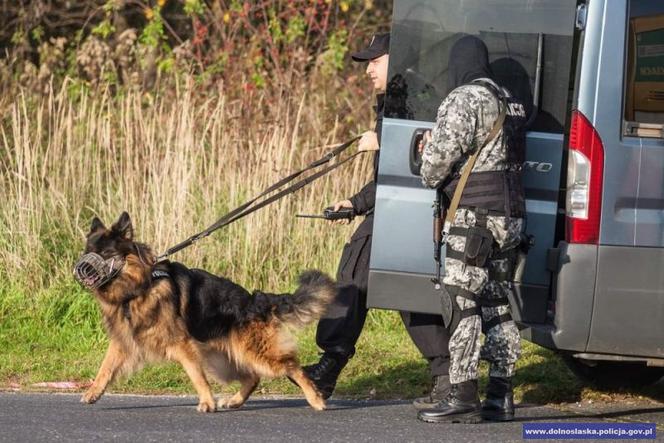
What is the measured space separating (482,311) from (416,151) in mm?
836

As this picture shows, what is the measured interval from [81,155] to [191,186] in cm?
101

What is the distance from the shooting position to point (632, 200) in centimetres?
508

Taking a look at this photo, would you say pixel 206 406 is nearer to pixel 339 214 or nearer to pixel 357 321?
pixel 357 321

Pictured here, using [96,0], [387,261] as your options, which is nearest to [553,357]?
[387,261]

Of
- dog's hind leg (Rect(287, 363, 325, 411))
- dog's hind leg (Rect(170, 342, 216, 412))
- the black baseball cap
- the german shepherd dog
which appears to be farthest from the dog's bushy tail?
the black baseball cap

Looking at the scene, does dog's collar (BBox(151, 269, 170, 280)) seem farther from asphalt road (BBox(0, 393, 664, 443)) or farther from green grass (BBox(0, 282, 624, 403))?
green grass (BBox(0, 282, 624, 403))

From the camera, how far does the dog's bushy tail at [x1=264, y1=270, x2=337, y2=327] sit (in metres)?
5.88

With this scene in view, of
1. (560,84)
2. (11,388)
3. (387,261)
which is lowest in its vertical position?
(11,388)

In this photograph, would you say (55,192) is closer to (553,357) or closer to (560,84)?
(553,357)

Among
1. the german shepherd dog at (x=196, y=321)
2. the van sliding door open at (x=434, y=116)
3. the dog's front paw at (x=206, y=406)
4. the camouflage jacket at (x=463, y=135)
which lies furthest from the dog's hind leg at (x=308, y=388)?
the camouflage jacket at (x=463, y=135)

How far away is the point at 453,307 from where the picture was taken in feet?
17.4

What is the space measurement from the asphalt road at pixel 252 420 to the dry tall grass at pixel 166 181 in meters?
2.38

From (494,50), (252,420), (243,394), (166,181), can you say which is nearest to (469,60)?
(494,50)

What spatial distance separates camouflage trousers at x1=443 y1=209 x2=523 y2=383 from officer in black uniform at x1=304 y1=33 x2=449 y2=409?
0.42 metres
